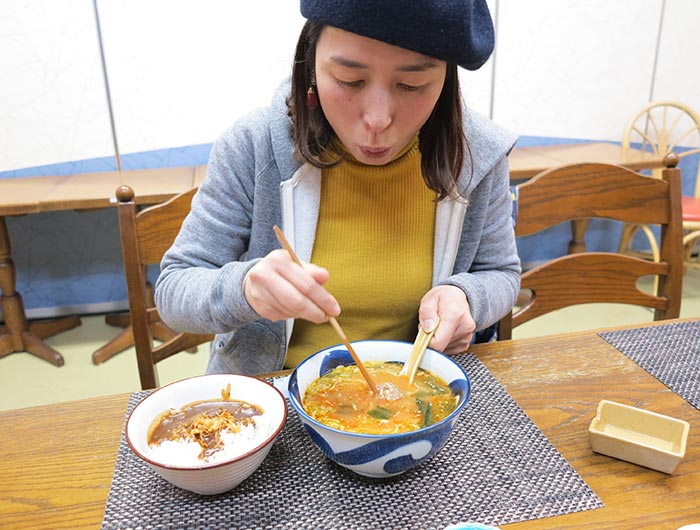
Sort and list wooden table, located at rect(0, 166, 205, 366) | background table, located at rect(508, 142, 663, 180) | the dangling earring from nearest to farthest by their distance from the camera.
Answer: the dangling earring < wooden table, located at rect(0, 166, 205, 366) < background table, located at rect(508, 142, 663, 180)

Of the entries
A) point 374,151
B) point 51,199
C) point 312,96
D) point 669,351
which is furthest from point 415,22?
point 51,199

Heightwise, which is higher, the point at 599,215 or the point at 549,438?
the point at 599,215

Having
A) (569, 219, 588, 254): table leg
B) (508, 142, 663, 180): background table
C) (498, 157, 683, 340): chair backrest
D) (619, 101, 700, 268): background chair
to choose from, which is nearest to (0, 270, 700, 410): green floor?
(569, 219, 588, 254): table leg

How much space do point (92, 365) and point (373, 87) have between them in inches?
97.6

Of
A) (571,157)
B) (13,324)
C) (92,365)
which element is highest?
(571,157)

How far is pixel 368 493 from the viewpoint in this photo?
772 millimetres

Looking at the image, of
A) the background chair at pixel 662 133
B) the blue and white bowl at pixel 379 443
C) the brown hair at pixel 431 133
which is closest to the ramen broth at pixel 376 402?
the blue and white bowl at pixel 379 443

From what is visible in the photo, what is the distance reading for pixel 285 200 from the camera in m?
1.20

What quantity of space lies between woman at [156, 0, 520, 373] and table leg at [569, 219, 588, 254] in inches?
102

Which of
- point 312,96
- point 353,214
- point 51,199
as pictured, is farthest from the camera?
point 51,199

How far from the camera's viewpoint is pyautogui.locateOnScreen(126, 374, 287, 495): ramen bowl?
715 mm

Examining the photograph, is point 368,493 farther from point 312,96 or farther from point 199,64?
point 199,64

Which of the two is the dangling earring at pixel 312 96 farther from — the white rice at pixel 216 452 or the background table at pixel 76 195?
the background table at pixel 76 195

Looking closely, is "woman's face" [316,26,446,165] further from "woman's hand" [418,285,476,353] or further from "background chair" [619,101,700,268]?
"background chair" [619,101,700,268]
